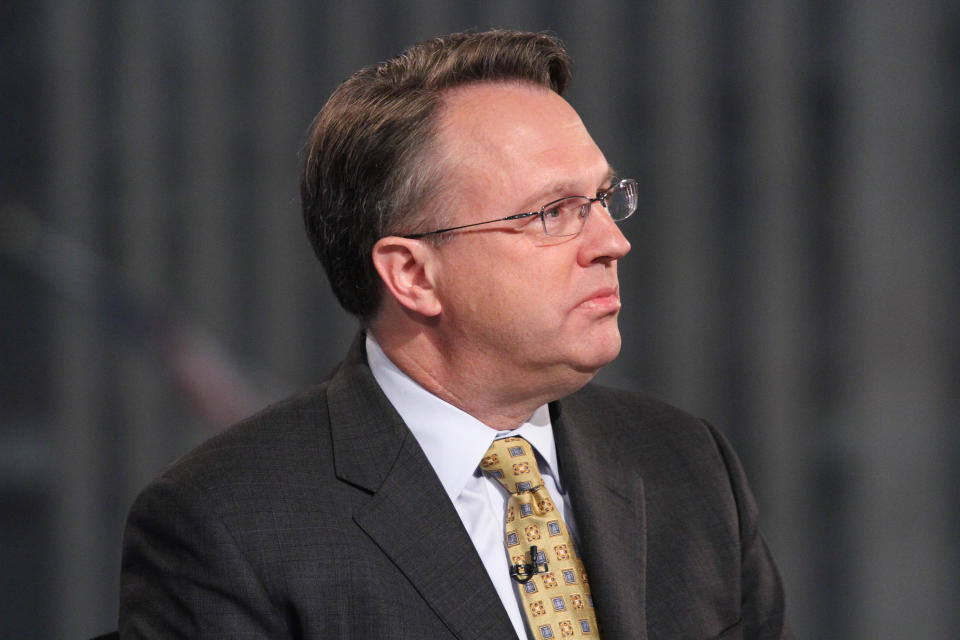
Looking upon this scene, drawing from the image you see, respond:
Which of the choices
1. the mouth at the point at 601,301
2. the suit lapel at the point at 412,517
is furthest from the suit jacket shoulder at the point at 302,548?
the mouth at the point at 601,301

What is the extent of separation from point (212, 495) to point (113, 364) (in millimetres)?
1711

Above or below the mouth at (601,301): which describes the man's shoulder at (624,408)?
below

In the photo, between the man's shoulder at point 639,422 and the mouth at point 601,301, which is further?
the man's shoulder at point 639,422

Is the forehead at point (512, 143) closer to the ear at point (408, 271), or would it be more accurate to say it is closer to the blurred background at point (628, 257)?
the ear at point (408, 271)

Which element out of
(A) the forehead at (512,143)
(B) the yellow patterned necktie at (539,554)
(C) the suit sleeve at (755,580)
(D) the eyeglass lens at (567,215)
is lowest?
(C) the suit sleeve at (755,580)

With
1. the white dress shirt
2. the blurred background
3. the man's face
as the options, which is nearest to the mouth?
the man's face

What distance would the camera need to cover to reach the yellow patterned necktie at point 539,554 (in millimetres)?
1567

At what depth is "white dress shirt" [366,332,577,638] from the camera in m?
1.59

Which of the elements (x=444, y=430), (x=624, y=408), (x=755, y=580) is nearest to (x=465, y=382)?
(x=444, y=430)

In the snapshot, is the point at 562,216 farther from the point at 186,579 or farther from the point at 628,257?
the point at 628,257

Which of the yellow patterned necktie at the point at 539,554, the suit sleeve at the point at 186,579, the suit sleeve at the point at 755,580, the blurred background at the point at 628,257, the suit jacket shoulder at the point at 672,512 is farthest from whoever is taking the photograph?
the blurred background at the point at 628,257

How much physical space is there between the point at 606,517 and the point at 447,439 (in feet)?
0.92

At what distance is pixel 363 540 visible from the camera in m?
1.52

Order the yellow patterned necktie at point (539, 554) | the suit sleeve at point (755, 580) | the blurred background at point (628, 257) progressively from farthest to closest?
the blurred background at point (628, 257)
the suit sleeve at point (755, 580)
the yellow patterned necktie at point (539, 554)
